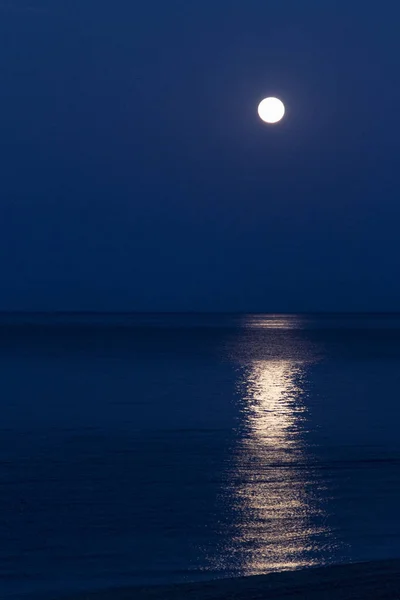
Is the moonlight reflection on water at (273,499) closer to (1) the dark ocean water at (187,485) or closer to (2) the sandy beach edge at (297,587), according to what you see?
(1) the dark ocean water at (187,485)

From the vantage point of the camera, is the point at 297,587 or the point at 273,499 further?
the point at 273,499

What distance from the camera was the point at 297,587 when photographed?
7.97 metres

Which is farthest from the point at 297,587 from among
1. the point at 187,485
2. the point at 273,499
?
the point at 187,485

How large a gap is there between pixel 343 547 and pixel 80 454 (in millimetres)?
8519

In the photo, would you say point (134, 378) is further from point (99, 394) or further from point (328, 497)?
point (328, 497)

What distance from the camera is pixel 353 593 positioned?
758 centimetres

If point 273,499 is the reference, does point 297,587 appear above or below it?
above

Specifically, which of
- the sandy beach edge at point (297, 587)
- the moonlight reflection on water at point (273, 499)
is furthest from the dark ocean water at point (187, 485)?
the sandy beach edge at point (297, 587)

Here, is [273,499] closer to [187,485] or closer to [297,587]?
[187,485]

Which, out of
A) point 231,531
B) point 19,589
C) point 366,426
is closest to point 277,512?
point 231,531

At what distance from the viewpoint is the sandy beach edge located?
7.60 m

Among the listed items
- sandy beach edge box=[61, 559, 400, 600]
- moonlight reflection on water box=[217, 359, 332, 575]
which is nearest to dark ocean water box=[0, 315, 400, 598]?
moonlight reflection on water box=[217, 359, 332, 575]

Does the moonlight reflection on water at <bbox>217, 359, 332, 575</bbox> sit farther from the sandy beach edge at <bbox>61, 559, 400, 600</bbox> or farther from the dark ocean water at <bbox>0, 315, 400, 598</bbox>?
the sandy beach edge at <bbox>61, 559, 400, 600</bbox>

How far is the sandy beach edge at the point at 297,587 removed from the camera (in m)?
7.60
